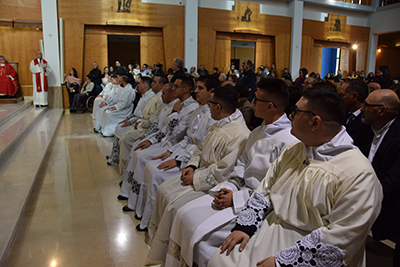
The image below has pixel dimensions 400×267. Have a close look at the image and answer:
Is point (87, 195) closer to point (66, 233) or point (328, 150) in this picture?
point (66, 233)

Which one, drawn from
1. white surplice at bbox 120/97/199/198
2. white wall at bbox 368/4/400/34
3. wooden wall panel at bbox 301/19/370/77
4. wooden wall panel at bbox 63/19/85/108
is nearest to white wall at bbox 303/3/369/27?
wooden wall panel at bbox 301/19/370/77

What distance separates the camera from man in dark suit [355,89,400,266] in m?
1.89

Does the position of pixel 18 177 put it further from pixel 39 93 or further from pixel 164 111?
pixel 39 93

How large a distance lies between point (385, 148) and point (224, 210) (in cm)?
113

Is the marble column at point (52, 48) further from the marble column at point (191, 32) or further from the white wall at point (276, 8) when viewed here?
the white wall at point (276, 8)

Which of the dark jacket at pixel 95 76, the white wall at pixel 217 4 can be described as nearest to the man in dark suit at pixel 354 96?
the dark jacket at pixel 95 76

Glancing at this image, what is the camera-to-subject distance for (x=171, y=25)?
12.0 meters

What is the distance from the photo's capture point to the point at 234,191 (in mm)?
2047

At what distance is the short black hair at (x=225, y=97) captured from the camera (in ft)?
8.34

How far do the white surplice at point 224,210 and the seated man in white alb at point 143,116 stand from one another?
8.51 ft

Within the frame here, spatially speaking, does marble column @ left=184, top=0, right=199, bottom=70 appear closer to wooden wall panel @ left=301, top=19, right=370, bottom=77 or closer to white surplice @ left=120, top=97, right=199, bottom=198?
wooden wall panel @ left=301, top=19, right=370, bottom=77

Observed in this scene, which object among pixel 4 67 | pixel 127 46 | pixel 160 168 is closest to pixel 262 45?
pixel 127 46

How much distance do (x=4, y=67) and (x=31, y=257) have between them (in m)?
9.50

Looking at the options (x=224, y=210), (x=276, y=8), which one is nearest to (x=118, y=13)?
(x=276, y=8)
